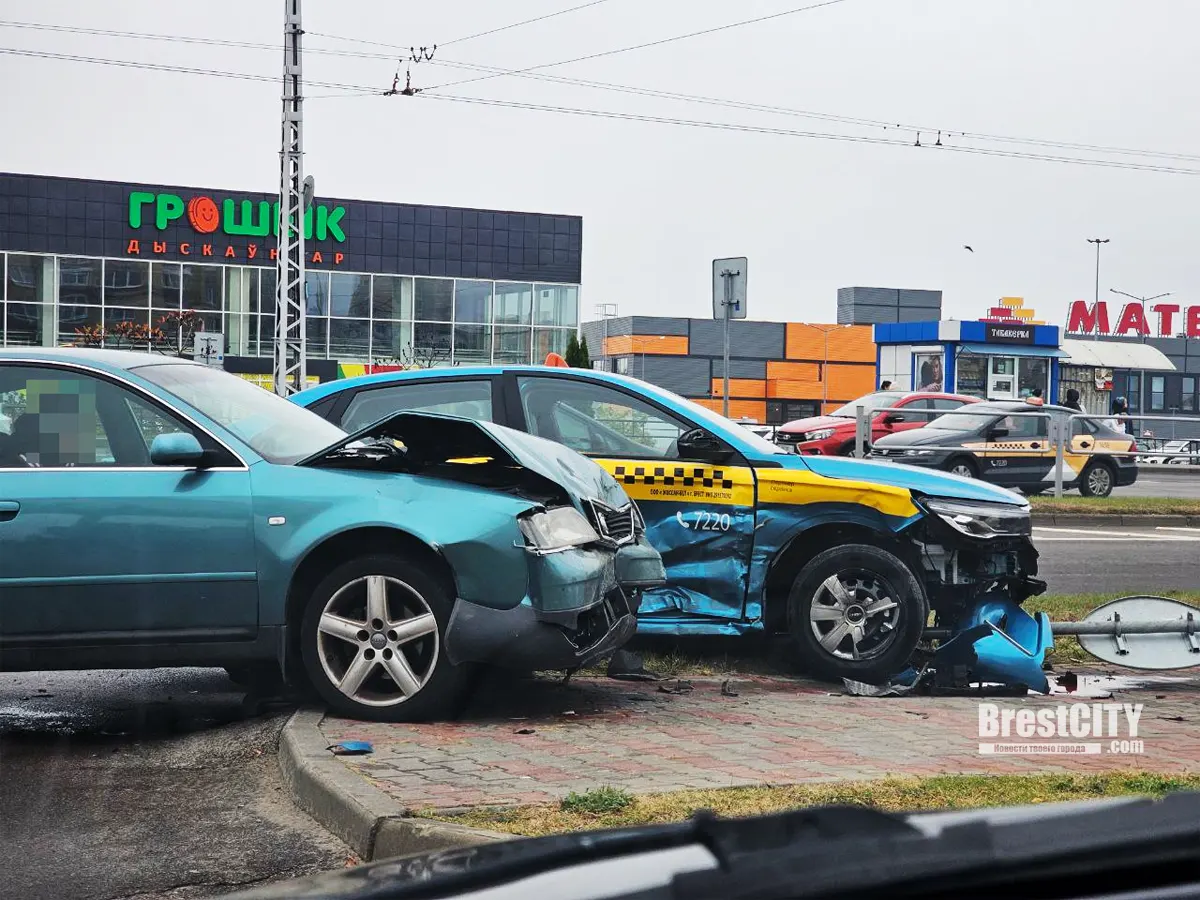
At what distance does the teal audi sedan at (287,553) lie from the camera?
5.98 m

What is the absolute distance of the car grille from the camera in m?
6.46

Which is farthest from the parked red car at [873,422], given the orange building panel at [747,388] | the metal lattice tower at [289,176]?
the orange building panel at [747,388]

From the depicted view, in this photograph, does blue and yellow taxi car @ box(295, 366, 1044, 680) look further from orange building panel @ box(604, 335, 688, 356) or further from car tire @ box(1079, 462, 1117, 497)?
orange building panel @ box(604, 335, 688, 356)

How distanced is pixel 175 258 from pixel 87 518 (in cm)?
4373

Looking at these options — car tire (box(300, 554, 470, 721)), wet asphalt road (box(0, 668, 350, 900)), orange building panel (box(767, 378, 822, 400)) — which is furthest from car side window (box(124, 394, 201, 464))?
orange building panel (box(767, 378, 822, 400))

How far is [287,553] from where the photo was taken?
20.0 feet

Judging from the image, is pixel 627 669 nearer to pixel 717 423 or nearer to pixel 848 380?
pixel 717 423

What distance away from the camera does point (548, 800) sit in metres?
4.64

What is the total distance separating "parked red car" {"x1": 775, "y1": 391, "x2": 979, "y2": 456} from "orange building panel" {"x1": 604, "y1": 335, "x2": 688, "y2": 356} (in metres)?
49.6

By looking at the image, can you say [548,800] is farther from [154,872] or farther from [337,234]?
[337,234]

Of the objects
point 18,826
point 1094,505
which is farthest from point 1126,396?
point 18,826

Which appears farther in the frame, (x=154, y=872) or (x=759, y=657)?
(x=759, y=657)

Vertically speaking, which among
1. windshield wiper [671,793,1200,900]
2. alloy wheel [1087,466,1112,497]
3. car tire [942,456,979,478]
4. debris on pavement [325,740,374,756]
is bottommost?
alloy wheel [1087,466,1112,497]

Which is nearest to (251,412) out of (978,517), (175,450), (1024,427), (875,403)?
(175,450)
